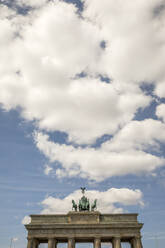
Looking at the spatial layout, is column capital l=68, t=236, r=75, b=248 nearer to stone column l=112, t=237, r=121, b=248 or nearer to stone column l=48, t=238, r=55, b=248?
stone column l=48, t=238, r=55, b=248

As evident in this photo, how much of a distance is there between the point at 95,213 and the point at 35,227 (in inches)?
490

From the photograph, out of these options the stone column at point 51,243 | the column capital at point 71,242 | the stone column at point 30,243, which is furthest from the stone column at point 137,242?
the stone column at point 30,243

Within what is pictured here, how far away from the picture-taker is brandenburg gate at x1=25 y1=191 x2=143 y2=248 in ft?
153

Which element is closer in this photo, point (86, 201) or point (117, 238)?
point (117, 238)

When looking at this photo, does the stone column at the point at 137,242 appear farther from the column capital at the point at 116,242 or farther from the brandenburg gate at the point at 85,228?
the column capital at the point at 116,242

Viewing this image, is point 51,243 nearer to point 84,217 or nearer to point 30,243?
point 30,243

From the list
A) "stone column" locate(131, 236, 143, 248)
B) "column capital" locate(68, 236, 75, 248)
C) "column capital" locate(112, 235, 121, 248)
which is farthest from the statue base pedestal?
"stone column" locate(131, 236, 143, 248)

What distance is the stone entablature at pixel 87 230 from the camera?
46594 mm

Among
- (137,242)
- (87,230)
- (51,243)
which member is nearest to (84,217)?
(87,230)

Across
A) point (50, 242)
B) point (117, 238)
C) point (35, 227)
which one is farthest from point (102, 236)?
point (35, 227)

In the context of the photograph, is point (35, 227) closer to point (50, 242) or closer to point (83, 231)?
Result: point (50, 242)

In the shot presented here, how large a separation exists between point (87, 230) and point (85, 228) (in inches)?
22.1

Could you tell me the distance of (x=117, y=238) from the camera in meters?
46.5

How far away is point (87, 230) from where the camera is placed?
47.0 meters
